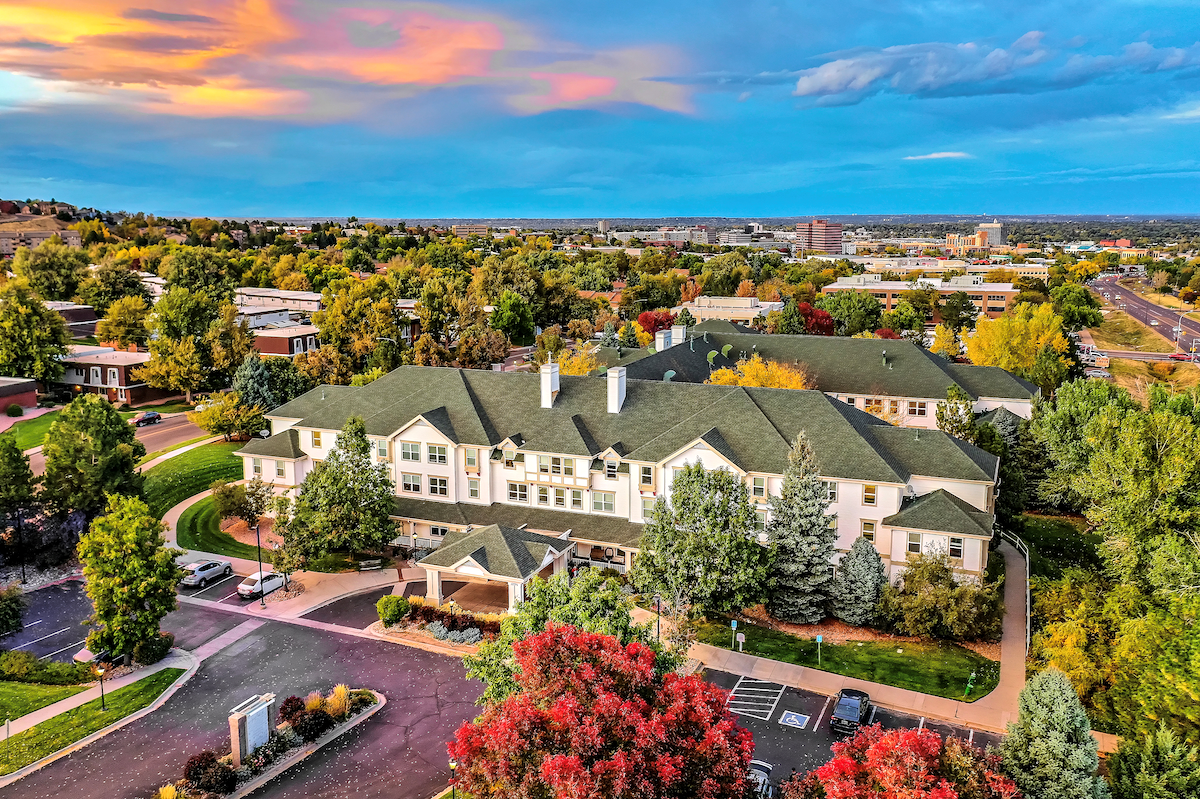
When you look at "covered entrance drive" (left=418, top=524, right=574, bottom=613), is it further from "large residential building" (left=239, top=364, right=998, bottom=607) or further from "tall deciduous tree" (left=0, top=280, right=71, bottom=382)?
"tall deciduous tree" (left=0, top=280, right=71, bottom=382)

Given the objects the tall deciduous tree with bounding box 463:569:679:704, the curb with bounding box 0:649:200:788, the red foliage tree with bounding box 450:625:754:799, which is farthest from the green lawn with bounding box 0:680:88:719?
the red foliage tree with bounding box 450:625:754:799

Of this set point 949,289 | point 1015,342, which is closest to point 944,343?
point 1015,342

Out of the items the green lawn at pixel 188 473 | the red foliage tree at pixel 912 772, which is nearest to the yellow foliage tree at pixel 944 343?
the green lawn at pixel 188 473

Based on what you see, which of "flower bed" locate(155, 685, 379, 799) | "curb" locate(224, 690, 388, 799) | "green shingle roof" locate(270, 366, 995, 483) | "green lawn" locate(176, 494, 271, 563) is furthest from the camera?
"green lawn" locate(176, 494, 271, 563)

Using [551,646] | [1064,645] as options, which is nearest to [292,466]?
[551,646]

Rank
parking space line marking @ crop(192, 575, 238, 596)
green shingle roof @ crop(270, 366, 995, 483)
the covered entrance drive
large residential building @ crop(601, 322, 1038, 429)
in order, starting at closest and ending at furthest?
the covered entrance drive < green shingle roof @ crop(270, 366, 995, 483) < parking space line marking @ crop(192, 575, 238, 596) < large residential building @ crop(601, 322, 1038, 429)
